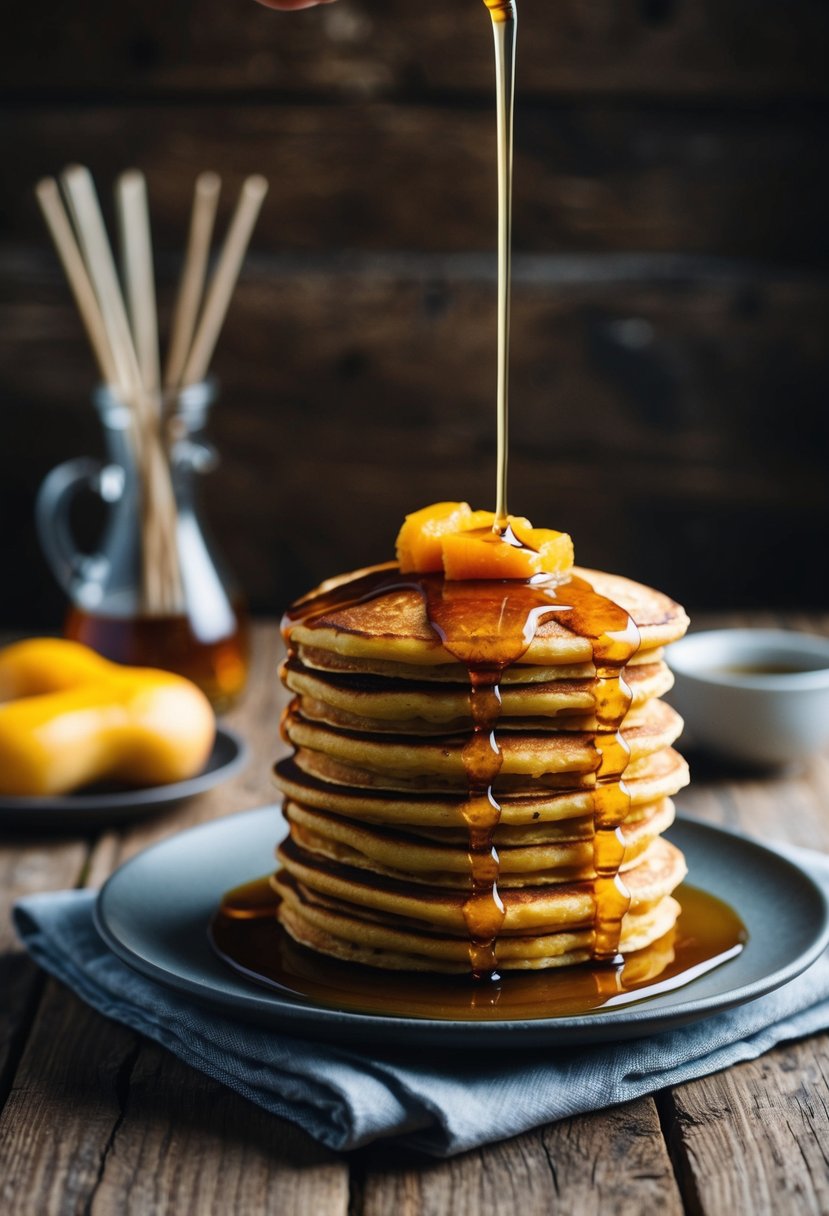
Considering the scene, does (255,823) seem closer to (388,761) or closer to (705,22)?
(388,761)

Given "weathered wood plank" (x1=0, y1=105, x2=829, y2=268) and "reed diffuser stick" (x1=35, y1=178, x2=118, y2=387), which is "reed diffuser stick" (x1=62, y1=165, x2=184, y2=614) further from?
"weathered wood plank" (x1=0, y1=105, x2=829, y2=268)

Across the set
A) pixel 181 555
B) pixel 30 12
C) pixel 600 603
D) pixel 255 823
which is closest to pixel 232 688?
pixel 181 555

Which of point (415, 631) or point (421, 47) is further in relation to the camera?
point (421, 47)

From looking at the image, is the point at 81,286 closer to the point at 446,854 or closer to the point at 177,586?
the point at 177,586

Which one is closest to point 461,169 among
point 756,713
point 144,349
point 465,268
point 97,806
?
point 465,268

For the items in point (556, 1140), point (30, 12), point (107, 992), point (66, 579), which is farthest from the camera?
point (30, 12)

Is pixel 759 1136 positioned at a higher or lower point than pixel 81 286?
lower
